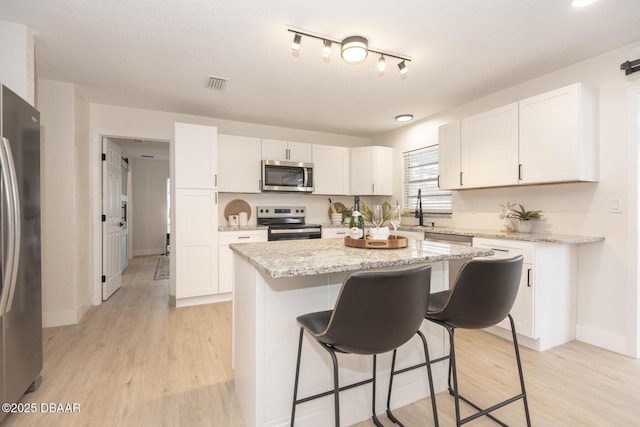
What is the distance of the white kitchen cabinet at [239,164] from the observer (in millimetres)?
4031

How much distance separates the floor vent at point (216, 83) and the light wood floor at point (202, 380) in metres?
2.42

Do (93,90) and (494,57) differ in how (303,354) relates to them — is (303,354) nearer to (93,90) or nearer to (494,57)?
(494,57)

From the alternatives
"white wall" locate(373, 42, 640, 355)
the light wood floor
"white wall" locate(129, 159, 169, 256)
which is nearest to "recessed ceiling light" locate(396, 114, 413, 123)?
"white wall" locate(373, 42, 640, 355)

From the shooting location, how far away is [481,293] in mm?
1367

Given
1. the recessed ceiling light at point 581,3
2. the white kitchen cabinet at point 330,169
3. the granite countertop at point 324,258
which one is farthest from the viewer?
the white kitchen cabinet at point 330,169

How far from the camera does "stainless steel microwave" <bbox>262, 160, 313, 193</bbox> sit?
13.8ft

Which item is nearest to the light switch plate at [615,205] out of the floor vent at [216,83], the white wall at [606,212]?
the white wall at [606,212]

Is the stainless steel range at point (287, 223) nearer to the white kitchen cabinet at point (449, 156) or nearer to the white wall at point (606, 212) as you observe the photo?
the white kitchen cabinet at point (449, 156)

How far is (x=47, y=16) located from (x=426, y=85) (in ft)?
10.1

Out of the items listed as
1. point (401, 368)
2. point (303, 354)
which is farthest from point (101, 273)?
point (401, 368)

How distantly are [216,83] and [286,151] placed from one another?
152 centimetres

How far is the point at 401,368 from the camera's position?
5.89 ft

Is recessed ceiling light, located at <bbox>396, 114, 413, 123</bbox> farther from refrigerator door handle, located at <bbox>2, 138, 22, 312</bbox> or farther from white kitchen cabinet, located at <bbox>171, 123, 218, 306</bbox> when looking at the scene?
refrigerator door handle, located at <bbox>2, 138, 22, 312</bbox>

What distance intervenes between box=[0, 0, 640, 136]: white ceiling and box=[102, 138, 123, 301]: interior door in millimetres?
855
